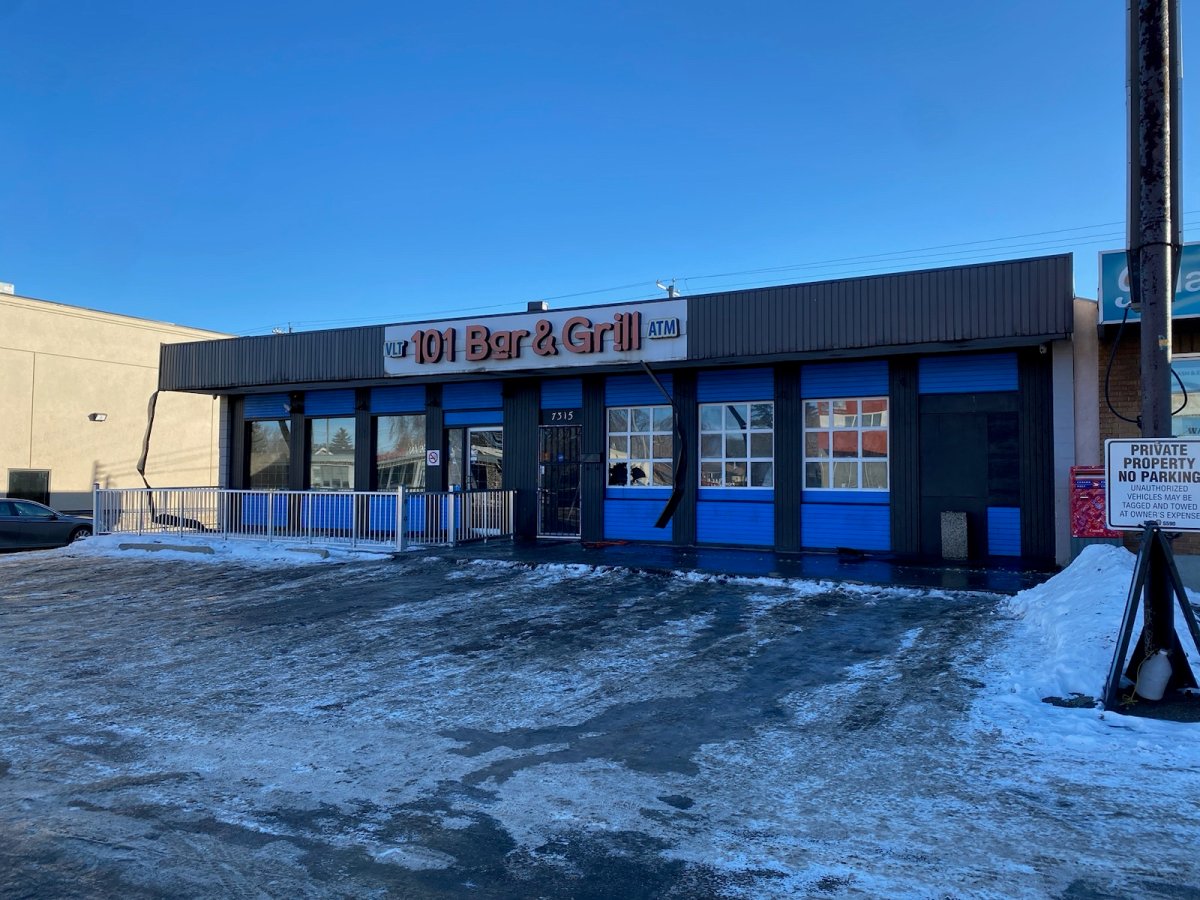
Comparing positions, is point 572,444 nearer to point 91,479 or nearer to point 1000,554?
point 1000,554

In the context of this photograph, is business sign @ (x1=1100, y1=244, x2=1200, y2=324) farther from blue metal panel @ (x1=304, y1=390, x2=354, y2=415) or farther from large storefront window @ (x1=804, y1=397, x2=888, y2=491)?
blue metal panel @ (x1=304, y1=390, x2=354, y2=415)

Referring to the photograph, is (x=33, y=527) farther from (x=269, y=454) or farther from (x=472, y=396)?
(x=472, y=396)

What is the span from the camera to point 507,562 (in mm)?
13695

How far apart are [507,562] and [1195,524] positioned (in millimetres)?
9374

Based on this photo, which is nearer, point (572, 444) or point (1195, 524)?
point (1195, 524)

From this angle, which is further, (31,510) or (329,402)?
(31,510)

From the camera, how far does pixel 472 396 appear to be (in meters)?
18.7

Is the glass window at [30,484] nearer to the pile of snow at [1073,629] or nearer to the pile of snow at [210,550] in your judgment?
the pile of snow at [210,550]

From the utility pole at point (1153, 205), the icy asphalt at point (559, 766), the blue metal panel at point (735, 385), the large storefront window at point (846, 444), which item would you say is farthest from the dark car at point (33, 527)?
the utility pole at point (1153, 205)

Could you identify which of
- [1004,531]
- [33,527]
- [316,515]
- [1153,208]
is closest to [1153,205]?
[1153,208]

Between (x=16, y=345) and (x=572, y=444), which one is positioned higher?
(x=16, y=345)

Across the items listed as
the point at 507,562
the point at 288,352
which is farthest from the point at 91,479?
the point at 507,562

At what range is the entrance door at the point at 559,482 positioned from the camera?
1744 cm

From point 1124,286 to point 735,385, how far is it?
6.30 metres
